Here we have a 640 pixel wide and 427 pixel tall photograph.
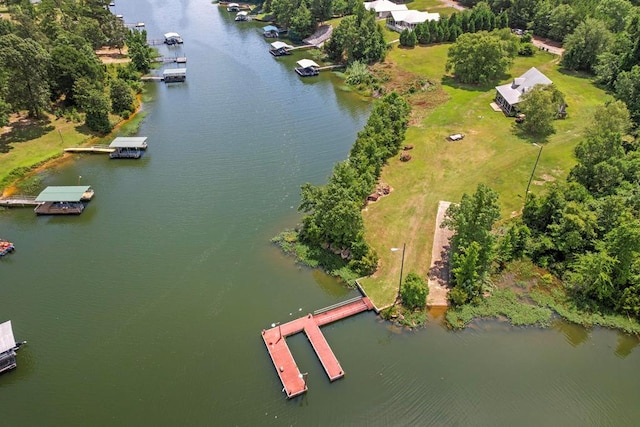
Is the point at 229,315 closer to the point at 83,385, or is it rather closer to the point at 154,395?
the point at 154,395

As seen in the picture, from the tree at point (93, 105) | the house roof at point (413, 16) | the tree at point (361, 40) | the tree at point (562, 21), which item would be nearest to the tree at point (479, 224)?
the tree at point (93, 105)

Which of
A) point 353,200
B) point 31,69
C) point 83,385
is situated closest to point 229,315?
point 83,385

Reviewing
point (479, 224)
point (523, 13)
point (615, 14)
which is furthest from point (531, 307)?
point (523, 13)

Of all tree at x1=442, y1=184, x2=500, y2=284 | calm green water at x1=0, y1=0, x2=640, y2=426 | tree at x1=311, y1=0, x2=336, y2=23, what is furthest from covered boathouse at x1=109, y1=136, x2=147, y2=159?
tree at x1=311, y1=0, x2=336, y2=23

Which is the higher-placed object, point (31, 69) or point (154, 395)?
point (31, 69)

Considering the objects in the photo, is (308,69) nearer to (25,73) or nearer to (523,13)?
(25,73)

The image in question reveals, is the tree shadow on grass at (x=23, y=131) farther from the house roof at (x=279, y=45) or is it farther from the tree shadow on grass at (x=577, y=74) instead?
the tree shadow on grass at (x=577, y=74)

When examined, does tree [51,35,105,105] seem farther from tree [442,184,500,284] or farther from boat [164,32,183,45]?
tree [442,184,500,284]
